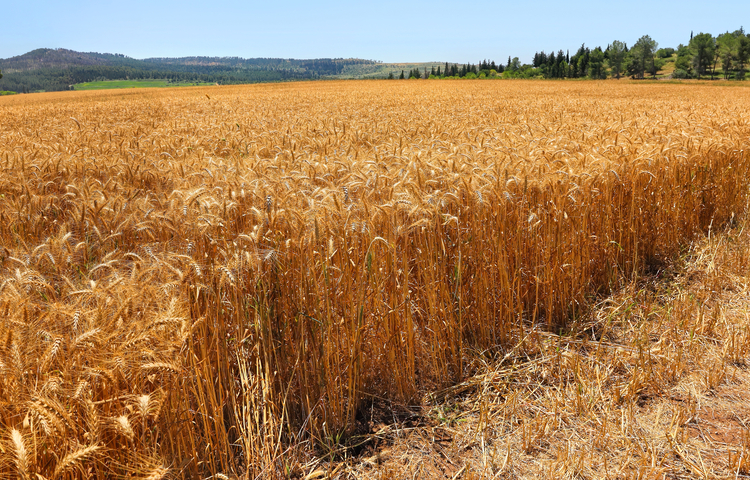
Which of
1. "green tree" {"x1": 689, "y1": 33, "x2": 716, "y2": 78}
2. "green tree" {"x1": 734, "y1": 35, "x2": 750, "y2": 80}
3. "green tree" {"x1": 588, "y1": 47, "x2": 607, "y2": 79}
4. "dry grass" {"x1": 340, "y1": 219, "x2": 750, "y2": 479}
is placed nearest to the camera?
"dry grass" {"x1": 340, "y1": 219, "x2": 750, "y2": 479}

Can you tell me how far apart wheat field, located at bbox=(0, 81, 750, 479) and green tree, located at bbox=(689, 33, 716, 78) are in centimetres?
10449

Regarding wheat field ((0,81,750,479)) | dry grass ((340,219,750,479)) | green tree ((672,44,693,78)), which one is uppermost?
green tree ((672,44,693,78))

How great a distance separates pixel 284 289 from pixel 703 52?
4373 inches

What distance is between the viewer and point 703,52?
275 ft

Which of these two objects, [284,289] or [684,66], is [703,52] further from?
[284,289]

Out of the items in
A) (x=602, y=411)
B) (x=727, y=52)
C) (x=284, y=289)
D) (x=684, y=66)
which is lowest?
(x=602, y=411)

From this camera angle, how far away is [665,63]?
103 m

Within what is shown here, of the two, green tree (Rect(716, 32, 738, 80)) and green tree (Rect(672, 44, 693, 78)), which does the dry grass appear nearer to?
green tree (Rect(672, 44, 693, 78))

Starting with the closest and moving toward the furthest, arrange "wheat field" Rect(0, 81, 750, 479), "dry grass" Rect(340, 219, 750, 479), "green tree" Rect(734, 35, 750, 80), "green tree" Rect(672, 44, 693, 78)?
"wheat field" Rect(0, 81, 750, 479) → "dry grass" Rect(340, 219, 750, 479) → "green tree" Rect(734, 35, 750, 80) → "green tree" Rect(672, 44, 693, 78)

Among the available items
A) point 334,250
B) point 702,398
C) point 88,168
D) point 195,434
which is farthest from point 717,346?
point 88,168

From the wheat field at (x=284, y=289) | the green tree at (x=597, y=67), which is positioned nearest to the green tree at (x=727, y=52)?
the green tree at (x=597, y=67)

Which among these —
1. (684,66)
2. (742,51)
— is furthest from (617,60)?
(742,51)

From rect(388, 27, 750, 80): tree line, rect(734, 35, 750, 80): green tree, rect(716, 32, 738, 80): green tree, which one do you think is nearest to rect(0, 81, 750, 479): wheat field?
rect(388, 27, 750, 80): tree line

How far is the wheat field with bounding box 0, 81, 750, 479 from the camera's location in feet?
4.58
